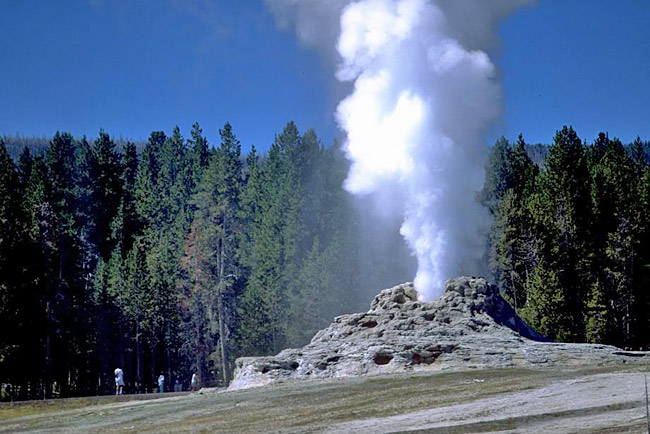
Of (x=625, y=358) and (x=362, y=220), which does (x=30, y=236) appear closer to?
(x=362, y=220)

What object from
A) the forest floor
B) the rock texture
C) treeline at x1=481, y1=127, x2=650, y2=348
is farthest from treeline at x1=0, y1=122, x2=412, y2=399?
the forest floor

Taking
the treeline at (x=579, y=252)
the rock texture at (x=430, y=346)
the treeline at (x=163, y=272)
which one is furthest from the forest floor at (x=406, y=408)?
the treeline at (x=579, y=252)

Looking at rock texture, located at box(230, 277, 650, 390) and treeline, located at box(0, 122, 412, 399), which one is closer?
rock texture, located at box(230, 277, 650, 390)

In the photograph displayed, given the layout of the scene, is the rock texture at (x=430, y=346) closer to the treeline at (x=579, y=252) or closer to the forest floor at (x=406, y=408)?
the forest floor at (x=406, y=408)

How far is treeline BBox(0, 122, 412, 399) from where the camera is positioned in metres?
59.7

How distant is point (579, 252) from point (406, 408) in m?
43.3

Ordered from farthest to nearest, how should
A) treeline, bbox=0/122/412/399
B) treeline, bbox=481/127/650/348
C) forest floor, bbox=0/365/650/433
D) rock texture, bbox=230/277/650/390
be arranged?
treeline, bbox=0/122/412/399, treeline, bbox=481/127/650/348, rock texture, bbox=230/277/650/390, forest floor, bbox=0/365/650/433

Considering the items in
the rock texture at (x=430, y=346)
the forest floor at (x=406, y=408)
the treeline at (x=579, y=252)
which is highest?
the treeline at (x=579, y=252)

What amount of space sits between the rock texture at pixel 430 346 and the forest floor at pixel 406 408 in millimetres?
2292

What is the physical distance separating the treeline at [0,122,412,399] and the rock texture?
76.4ft

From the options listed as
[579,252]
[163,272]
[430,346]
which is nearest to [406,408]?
[430,346]

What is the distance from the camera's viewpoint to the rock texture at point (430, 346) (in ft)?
110

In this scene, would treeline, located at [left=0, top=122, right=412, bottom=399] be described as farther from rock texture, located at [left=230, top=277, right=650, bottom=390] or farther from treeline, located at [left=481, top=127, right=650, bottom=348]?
rock texture, located at [left=230, top=277, right=650, bottom=390]

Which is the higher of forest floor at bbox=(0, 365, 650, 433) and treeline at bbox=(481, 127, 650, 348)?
treeline at bbox=(481, 127, 650, 348)
